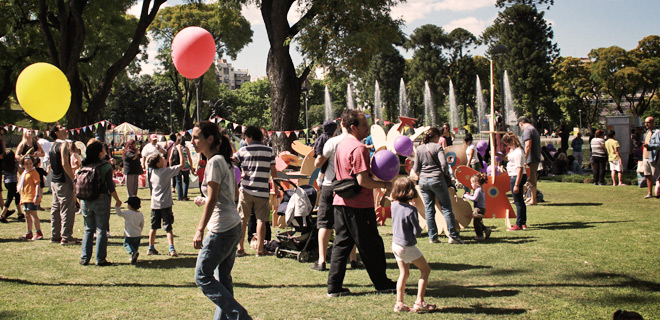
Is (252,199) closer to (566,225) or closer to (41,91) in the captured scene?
(41,91)

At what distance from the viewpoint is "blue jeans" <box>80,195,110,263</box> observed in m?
7.02

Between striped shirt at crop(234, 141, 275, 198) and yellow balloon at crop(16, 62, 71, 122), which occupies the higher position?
yellow balloon at crop(16, 62, 71, 122)

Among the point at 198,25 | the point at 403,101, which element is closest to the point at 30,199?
the point at 198,25

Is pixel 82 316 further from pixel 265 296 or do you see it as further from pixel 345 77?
pixel 345 77

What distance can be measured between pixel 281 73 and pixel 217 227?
39.0ft

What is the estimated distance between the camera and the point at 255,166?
705 centimetres

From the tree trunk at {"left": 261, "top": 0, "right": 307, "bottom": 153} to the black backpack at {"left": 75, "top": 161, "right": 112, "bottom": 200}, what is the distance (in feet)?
28.3

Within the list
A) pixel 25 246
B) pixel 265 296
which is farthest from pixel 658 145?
pixel 25 246

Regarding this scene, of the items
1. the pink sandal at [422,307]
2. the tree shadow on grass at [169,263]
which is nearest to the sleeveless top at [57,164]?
the tree shadow on grass at [169,263]

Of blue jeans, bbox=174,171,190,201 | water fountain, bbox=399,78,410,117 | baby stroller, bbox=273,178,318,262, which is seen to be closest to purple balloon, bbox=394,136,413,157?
baby stroller, bbox=273,178,318,262

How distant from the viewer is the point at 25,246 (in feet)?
27.6

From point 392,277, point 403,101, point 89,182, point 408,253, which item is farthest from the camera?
point 403,101

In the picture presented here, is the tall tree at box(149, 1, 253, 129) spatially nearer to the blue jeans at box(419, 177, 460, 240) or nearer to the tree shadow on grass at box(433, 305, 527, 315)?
the blue jeans at box(419, 177, 460, 240)

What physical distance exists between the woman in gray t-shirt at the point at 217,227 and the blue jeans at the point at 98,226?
3.47 m
